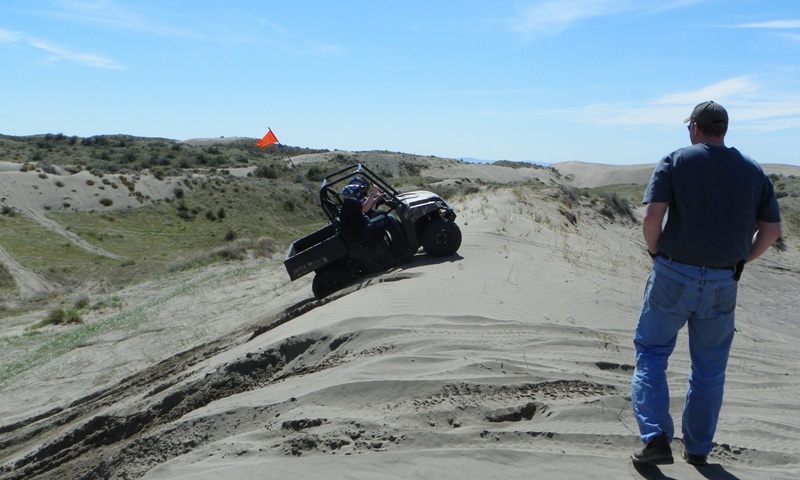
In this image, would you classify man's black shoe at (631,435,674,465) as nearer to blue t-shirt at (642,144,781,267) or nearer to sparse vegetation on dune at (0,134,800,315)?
blue t-shirt at (642,144,781,267)

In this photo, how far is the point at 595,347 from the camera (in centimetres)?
672

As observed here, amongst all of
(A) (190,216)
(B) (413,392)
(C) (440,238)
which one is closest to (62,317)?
(C) (440,238)

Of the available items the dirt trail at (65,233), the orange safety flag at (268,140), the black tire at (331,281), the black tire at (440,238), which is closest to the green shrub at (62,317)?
the orange safety flag at (268,140)

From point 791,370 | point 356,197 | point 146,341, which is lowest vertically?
point 146,341

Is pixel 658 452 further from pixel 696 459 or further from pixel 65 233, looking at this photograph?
pixel 65 233

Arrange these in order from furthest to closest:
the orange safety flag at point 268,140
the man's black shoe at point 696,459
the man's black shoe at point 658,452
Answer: the orange safety flag at point 268,140 → the man's black shoe at point 696,459 → the man's black shoe at point 658,452

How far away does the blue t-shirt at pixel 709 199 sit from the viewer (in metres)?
4.10

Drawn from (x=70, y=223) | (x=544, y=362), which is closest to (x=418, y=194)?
(x=544, y=362)

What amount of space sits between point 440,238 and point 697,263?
24.2 feet

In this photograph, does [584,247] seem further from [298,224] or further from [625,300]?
[298,224]

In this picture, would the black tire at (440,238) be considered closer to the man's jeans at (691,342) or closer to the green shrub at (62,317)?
the man's jeans at (691,342)

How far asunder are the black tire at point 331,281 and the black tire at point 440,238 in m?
1.33

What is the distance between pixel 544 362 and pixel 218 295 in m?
10.6

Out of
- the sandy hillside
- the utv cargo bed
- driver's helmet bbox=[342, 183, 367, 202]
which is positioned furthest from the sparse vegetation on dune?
the sandy hillside
